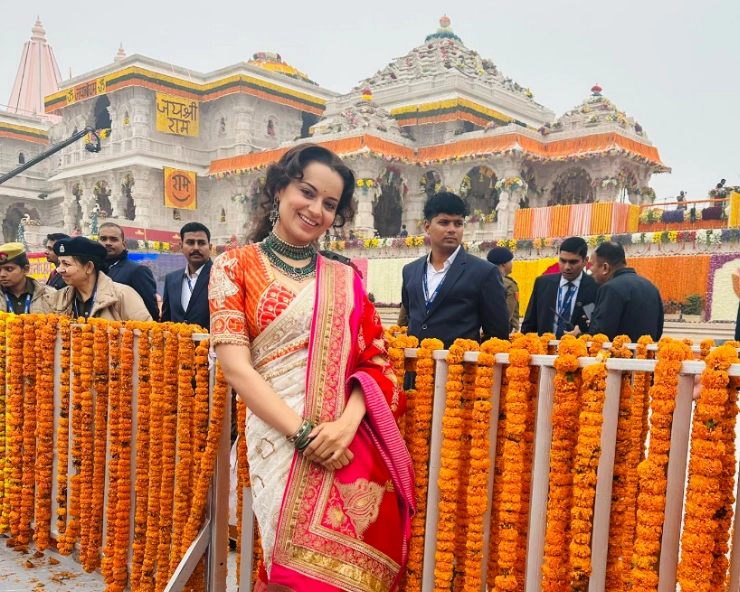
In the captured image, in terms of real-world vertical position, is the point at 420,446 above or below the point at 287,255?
below

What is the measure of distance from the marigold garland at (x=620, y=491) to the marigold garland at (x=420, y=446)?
22.2 inches

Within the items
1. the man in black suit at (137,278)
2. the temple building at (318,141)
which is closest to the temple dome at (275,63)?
the temple building at (318,141)

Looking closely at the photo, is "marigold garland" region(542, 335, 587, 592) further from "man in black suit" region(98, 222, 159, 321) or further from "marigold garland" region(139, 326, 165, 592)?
"man in black suit" region(98, 222, 159, 321)

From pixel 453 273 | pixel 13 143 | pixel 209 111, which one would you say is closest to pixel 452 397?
pixel 453 273

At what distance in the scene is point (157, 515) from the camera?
2621mm

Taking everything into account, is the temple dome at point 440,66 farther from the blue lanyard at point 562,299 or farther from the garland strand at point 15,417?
the garland strand at point 15,417

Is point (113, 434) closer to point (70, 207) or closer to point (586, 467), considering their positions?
point (586, 467)

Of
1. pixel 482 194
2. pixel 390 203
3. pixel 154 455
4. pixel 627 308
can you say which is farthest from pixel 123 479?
pixel 390 203

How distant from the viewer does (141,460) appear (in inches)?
105

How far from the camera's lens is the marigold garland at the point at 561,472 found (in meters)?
1.66

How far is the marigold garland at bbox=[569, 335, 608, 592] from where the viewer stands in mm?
1584

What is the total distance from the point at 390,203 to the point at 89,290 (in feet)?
74.5

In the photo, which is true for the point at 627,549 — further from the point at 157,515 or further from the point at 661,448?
the point at 157,515

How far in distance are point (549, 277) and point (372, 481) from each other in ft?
11.2
